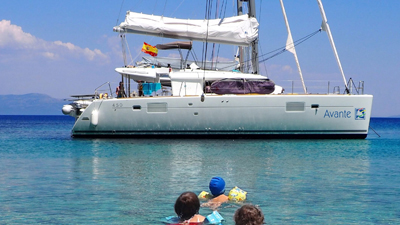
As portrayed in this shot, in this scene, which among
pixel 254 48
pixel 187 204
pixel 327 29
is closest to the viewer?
pixel 187 204

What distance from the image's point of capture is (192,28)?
2803 centimetres

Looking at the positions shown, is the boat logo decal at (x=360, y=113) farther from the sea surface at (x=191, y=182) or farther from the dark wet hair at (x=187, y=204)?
the dark wet hair at (x=187, y=204)

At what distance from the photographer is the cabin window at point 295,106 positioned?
25000 mm

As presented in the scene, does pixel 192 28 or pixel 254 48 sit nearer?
pixel 192 28

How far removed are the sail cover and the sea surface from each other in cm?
775

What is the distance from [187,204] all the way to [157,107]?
18941 mm

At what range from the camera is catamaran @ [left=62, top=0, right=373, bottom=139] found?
2514 cm

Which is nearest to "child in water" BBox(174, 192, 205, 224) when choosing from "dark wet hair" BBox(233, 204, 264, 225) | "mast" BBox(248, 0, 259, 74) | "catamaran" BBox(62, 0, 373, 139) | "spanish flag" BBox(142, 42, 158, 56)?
"dark wet hair" BBox(233, 204, 264, 225)

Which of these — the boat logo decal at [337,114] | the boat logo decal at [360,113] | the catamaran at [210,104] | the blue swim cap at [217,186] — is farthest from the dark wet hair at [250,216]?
the boat logo decal at [360,113]

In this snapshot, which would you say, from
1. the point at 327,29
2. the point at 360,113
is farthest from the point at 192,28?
the point at 360,113

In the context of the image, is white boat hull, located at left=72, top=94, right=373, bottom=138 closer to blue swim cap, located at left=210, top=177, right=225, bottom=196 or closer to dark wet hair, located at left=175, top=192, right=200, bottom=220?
blue swim cap, located at left=210, top=177, right=225, bottom=196

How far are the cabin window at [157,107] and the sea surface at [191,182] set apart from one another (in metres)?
3.13

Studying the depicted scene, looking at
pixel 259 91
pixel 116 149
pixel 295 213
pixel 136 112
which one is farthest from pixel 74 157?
pixel 295 213

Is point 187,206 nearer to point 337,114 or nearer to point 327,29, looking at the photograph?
point 337,114
